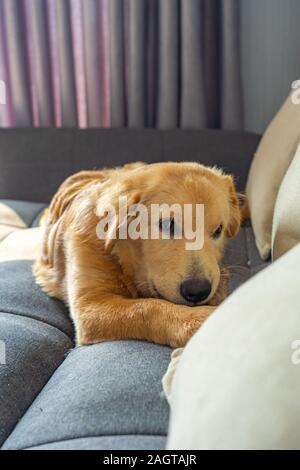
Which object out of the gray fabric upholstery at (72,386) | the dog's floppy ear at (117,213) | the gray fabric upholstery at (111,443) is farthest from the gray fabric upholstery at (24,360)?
the dog's floppy ear at (117,213)

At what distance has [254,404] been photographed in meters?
0.63

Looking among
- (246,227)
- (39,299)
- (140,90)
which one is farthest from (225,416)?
(140,90)

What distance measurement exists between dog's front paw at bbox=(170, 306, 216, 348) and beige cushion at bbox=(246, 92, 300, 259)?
1.85 feet

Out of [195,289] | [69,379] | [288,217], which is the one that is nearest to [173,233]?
[195,289]

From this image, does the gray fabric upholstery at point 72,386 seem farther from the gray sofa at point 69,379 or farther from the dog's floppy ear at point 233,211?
the dog's floppy ear at point 233,211

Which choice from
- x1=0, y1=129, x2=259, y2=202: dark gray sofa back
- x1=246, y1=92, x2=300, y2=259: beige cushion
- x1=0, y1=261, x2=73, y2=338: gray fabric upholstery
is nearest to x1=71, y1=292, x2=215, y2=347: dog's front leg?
x1=0, y1=261, x2=73, y2=338: gray fabric upholstery

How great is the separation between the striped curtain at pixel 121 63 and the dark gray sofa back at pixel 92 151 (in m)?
0.34

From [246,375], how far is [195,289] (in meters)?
0.56

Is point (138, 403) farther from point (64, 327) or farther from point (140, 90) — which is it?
point (140, 90)

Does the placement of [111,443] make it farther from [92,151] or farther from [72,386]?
[92,151]

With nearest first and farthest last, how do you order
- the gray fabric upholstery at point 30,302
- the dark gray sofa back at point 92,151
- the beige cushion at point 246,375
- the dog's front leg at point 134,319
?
the beige cushion at point 246,375 → the dog's front leg at point 134,319 → the gray fabric upholstery at point 30,302 → the dark gray sofa back at point 92,151

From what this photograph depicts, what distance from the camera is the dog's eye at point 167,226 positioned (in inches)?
50.1

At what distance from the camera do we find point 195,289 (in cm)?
122

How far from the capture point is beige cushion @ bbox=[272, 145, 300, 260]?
4.24ft
